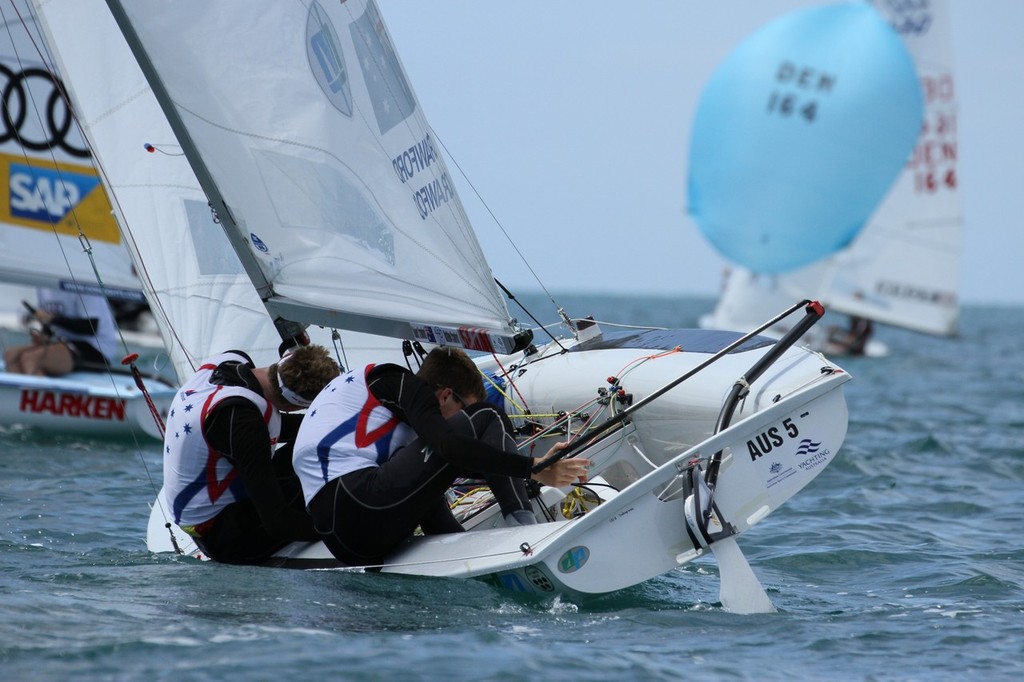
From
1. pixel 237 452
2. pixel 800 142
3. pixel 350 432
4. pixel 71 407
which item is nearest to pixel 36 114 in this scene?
pixel 71 407

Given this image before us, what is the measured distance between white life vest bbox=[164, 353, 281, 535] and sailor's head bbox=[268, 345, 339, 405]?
66mm

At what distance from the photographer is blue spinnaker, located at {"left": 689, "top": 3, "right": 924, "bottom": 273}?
2089 centimetres

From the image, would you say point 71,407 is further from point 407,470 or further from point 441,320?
point 407,470

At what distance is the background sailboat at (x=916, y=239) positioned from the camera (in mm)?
23391

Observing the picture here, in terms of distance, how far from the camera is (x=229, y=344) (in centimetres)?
575

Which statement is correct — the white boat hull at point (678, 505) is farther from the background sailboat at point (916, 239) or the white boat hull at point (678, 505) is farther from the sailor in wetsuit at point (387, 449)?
the background sailboat at point (916, 239)

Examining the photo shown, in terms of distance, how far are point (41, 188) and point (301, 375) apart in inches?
224

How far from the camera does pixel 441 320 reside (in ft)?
14.7

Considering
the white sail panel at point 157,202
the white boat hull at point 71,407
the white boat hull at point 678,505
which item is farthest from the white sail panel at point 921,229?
the white boat hull at point 678,505

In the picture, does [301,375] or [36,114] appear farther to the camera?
[36,114]

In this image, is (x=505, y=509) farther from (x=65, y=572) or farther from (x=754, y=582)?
(x=65, y=572)

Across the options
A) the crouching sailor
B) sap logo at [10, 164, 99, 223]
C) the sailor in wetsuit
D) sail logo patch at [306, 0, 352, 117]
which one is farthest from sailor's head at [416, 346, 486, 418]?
sap logo at [10, 164, 99, 223]

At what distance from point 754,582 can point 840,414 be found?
60 centimetres

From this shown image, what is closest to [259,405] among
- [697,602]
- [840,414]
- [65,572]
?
[65,572]
